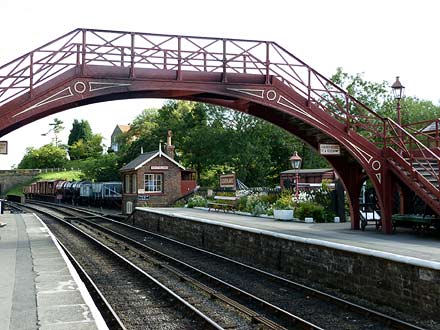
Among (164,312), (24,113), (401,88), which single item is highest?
(401,88)

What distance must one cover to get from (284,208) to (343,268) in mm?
9698

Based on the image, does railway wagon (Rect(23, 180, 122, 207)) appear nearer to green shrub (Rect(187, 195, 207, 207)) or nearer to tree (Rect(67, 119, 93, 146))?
green shrub (Rect(187, 195, 207, 207))

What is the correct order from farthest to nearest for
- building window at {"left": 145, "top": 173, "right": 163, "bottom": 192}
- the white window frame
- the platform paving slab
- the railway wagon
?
the railway wagon, the white window frame, building window at {"left": 145, "top": 173, "right": 163, "bottom": 192}, the platform paving slab

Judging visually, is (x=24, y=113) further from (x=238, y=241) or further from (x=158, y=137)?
(x=158, y=137)

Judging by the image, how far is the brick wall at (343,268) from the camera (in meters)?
Result: 8.54

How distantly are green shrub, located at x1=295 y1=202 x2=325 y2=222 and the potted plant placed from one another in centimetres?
38

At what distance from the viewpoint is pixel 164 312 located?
9398mm

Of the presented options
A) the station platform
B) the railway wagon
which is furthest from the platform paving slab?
the railway wagon

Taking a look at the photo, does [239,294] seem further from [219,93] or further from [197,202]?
[197,202]

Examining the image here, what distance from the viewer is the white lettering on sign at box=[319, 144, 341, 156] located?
49.8ft

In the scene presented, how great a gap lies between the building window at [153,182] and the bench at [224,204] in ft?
20.5

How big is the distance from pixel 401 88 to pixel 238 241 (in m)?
7.27

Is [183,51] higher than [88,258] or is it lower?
higher

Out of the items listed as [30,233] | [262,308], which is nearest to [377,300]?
[262,308]
